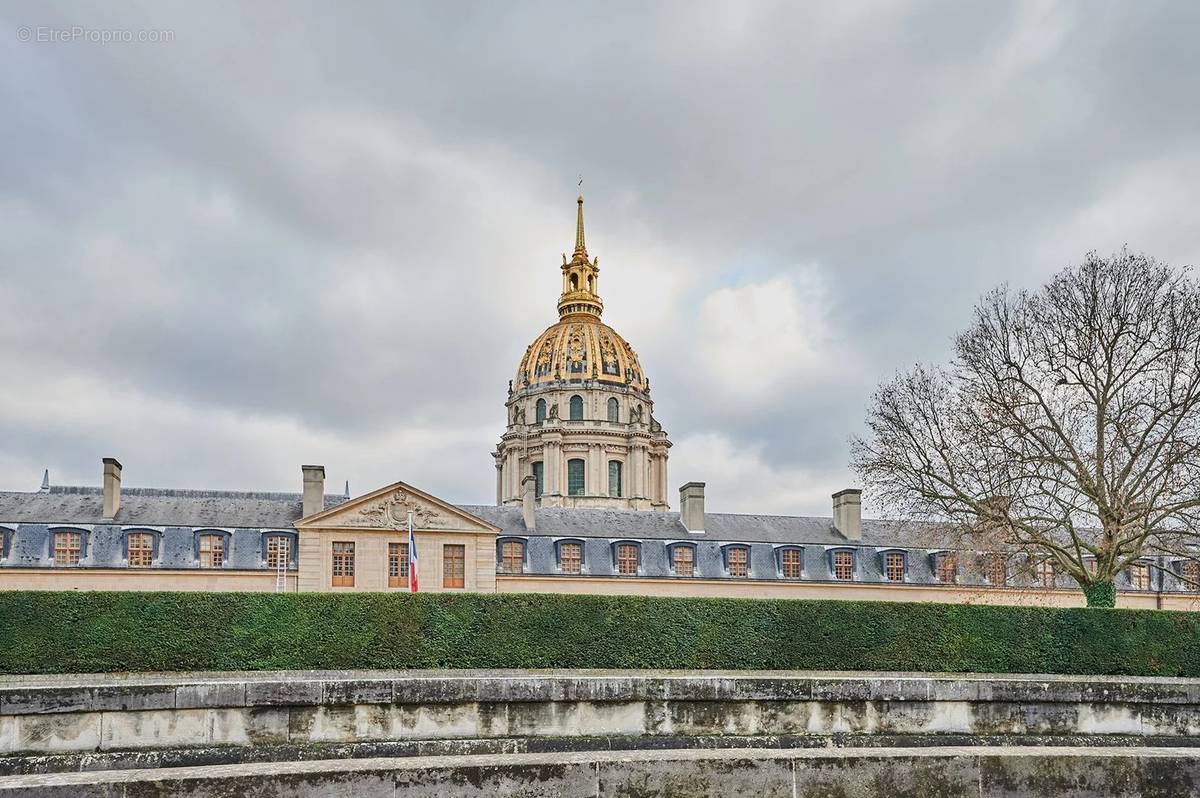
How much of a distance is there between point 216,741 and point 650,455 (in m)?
74.0

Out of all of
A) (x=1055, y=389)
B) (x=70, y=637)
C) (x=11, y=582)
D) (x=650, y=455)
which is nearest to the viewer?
(x=70, y=637)

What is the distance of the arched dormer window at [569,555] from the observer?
4344 cm

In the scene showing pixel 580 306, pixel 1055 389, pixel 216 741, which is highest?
pixel 580 306

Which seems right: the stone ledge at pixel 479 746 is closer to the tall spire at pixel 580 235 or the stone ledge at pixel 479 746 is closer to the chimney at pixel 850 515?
the chimney at pixel 850 515

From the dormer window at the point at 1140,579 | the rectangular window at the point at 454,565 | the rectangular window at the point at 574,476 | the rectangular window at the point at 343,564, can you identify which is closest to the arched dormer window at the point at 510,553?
the rectangular window at the point at 454,565

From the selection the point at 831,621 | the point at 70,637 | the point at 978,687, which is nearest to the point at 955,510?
the point at 831,621

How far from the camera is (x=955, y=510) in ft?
93.4

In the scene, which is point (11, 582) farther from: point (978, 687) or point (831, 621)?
point (978, 687)

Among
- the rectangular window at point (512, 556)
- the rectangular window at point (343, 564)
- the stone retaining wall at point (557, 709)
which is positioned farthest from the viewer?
the rectangular window at point (512, 556)

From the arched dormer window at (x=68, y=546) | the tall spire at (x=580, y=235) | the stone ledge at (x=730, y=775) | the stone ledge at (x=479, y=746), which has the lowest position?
the stone ledge at (x=479, y=746)

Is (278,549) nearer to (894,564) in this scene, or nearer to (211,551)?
(211,551)

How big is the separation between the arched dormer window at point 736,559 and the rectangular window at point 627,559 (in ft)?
13.5

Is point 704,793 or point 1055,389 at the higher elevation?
point 1055,389

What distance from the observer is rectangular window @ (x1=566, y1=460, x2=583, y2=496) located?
274 ft
